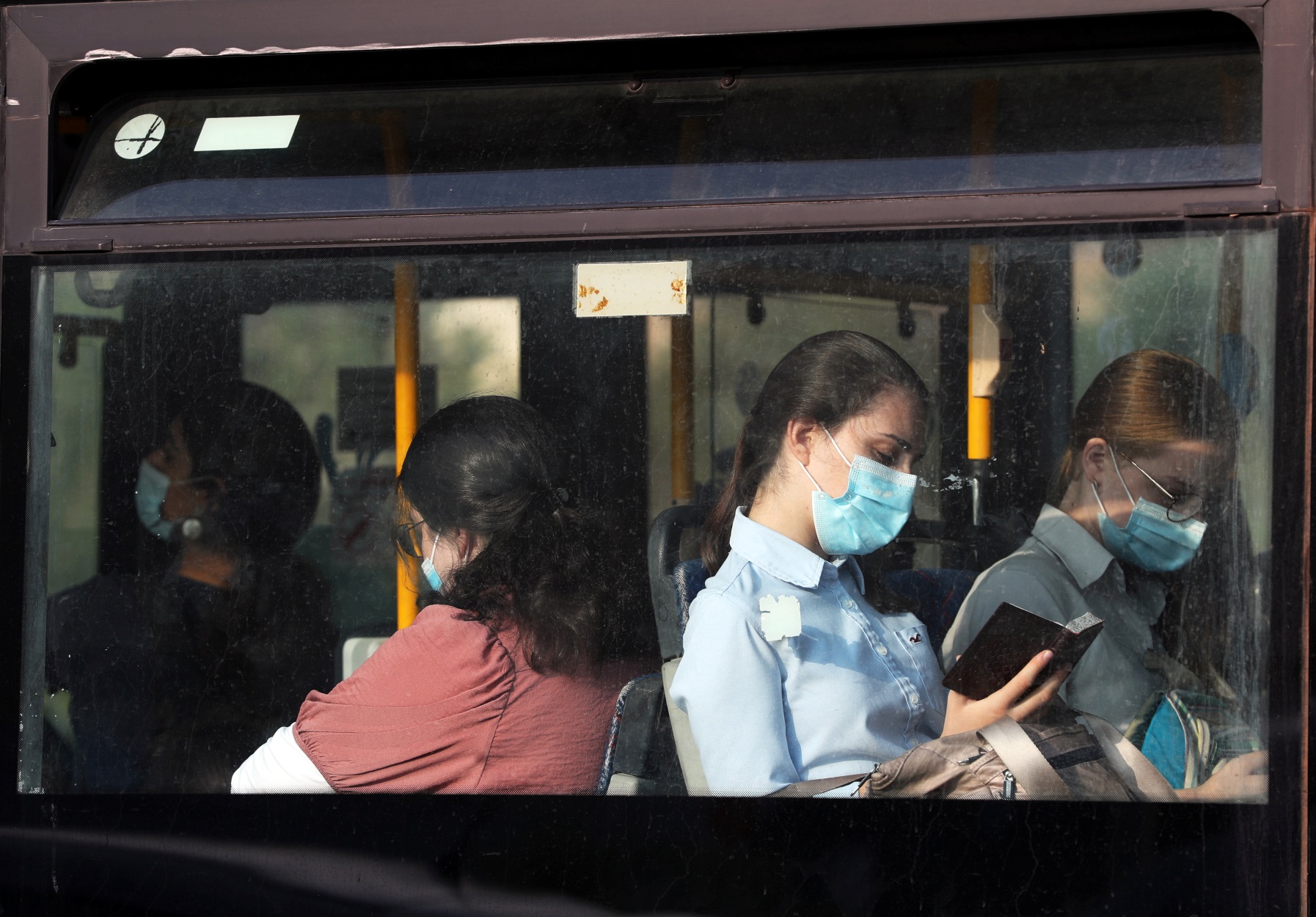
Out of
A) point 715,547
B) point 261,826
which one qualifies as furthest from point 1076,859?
point 261,826

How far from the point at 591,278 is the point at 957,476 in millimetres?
691

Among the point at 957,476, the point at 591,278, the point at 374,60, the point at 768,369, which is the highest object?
the point at 374,60

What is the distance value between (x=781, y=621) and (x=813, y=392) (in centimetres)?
39

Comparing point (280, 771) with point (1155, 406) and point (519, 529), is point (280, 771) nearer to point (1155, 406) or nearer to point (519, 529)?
point (519, 529)

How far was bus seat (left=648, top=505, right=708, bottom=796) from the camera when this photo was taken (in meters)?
1.94

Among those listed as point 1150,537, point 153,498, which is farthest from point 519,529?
point 1150,537

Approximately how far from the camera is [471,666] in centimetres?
201

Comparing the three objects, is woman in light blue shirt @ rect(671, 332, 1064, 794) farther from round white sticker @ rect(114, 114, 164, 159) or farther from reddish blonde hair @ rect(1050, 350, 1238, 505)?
round white sticker @ rect(114, 114, 164, 159)

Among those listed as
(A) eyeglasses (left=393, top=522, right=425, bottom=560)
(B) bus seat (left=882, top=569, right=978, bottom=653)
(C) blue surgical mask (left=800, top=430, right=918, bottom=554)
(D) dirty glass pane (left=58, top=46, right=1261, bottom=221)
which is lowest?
(B) bus seat (left=882, top=569, right=978, bottom=653)

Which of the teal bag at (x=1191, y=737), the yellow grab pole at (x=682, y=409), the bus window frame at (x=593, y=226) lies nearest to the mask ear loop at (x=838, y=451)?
the yellow grab pole at (x=682, y=409)

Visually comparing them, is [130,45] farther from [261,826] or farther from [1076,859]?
[1076,859]

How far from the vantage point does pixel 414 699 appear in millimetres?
1999

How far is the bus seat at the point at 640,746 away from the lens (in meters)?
1.96

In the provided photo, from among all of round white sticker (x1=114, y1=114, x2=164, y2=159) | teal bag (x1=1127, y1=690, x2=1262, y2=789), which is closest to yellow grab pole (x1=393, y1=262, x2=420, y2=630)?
round white sticker (x1=114, y1=114, x2=164, y2=159)
